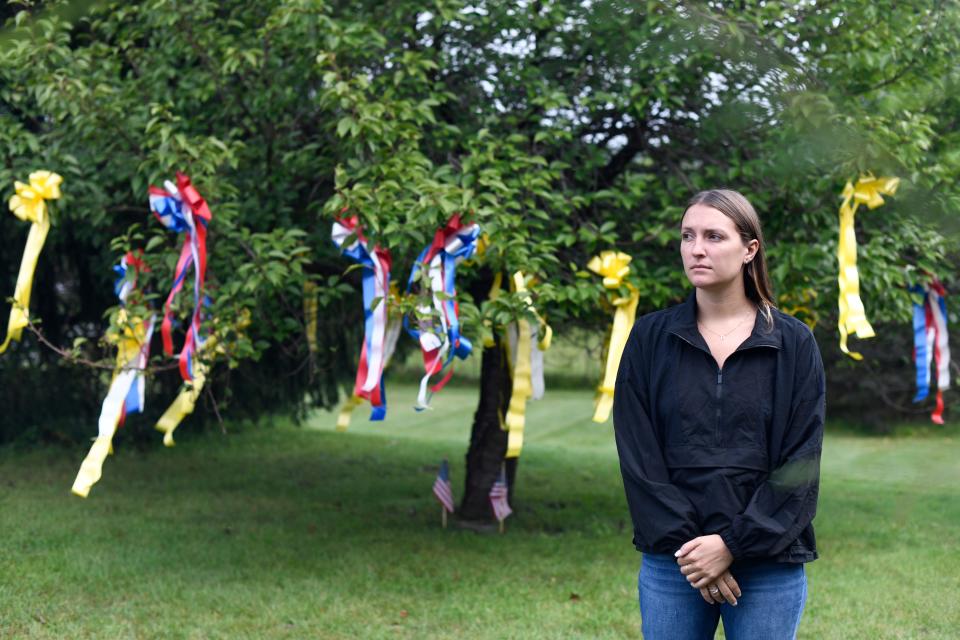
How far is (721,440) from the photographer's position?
7.82 ft

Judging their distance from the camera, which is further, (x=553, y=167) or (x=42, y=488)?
(x=42, y=488)

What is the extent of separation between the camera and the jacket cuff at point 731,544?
7.50ft

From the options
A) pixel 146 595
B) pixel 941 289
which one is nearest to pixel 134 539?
pixel 146 595

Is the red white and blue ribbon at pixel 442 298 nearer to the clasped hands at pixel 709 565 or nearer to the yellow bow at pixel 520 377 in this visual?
the yellow bow at pixel 520 377

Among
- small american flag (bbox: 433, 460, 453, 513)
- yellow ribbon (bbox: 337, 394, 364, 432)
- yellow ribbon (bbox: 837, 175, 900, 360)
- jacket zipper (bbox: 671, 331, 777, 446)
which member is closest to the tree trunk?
small american flag (bbox: 433, 460, 453, 513)

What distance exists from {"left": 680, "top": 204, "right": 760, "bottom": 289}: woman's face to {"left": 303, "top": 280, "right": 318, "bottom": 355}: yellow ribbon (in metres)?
3.54

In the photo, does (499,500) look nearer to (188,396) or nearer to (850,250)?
(188,396)

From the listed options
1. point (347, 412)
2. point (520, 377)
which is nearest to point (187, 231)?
point (347, 412)

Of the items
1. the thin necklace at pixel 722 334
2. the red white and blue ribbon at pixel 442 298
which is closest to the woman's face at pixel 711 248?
the thin necklace at pixel 722 334

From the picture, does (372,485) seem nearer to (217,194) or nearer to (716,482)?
(217,194)

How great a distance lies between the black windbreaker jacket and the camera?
2293 millimetres

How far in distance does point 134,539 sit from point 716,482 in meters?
5.52

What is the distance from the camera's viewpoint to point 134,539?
22.9 ft

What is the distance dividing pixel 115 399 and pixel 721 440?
12.5 ft
